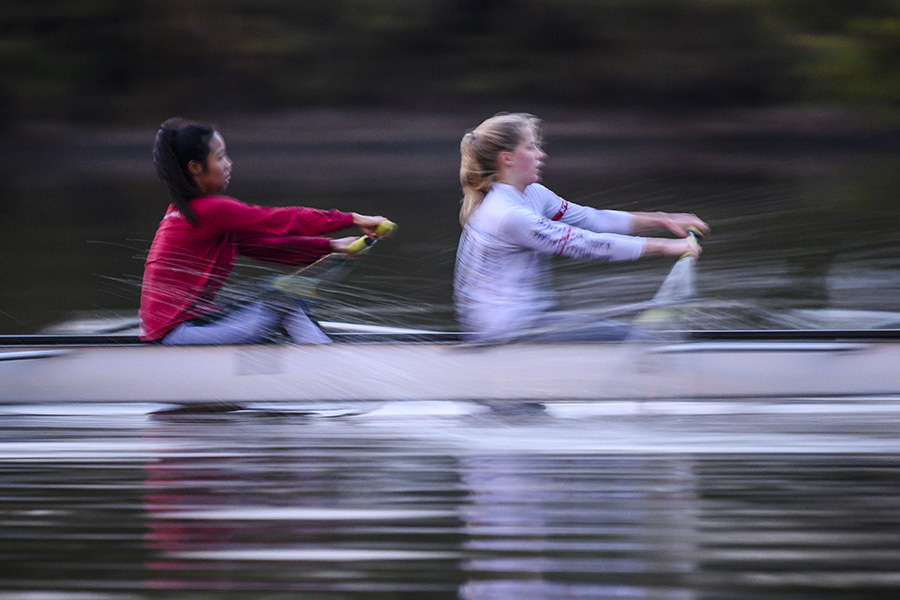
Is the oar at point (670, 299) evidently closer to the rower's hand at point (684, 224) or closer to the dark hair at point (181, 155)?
the rower's hand at point (684, 224)

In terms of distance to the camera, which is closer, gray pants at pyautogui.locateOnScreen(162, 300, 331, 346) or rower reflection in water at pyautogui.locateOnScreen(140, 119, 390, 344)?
rower reflection in water at pyautogui.locateOnScreen(140, 119, 390, 344)

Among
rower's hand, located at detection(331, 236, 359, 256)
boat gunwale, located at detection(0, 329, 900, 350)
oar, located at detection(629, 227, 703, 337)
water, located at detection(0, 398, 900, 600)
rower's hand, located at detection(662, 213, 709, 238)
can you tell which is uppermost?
rower's hand, located at detection(662, 213, 709, 238)

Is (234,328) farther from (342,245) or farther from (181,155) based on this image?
(181,155)

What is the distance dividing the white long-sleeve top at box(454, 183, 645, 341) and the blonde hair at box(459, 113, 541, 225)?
0.03m

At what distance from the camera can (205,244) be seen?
314cm

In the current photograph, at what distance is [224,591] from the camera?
6.18 ft

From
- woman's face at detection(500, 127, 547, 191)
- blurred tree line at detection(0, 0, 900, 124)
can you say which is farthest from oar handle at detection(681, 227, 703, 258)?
blurred tree line at detection(0, 0, 900, 124)

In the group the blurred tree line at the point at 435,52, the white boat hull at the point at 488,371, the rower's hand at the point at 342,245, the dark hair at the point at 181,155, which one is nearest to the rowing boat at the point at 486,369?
the white boat hull at the point at 488,371

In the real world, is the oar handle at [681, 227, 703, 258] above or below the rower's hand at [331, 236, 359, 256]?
above

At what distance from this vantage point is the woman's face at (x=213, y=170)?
3.07 metres

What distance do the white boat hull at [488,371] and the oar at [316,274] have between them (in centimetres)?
18

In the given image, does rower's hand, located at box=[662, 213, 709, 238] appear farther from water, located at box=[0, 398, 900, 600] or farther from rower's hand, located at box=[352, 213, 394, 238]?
rower's hand, located at box=[352, 213, 394, 238]

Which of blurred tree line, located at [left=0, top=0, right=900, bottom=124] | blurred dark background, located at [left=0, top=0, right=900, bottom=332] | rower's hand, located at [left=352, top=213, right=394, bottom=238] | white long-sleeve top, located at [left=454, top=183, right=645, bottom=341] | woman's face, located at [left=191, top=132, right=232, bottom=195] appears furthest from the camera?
blurred tree line, located at [left=0, top=0, right=900, bottom=124]

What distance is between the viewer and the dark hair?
306 centimetres
